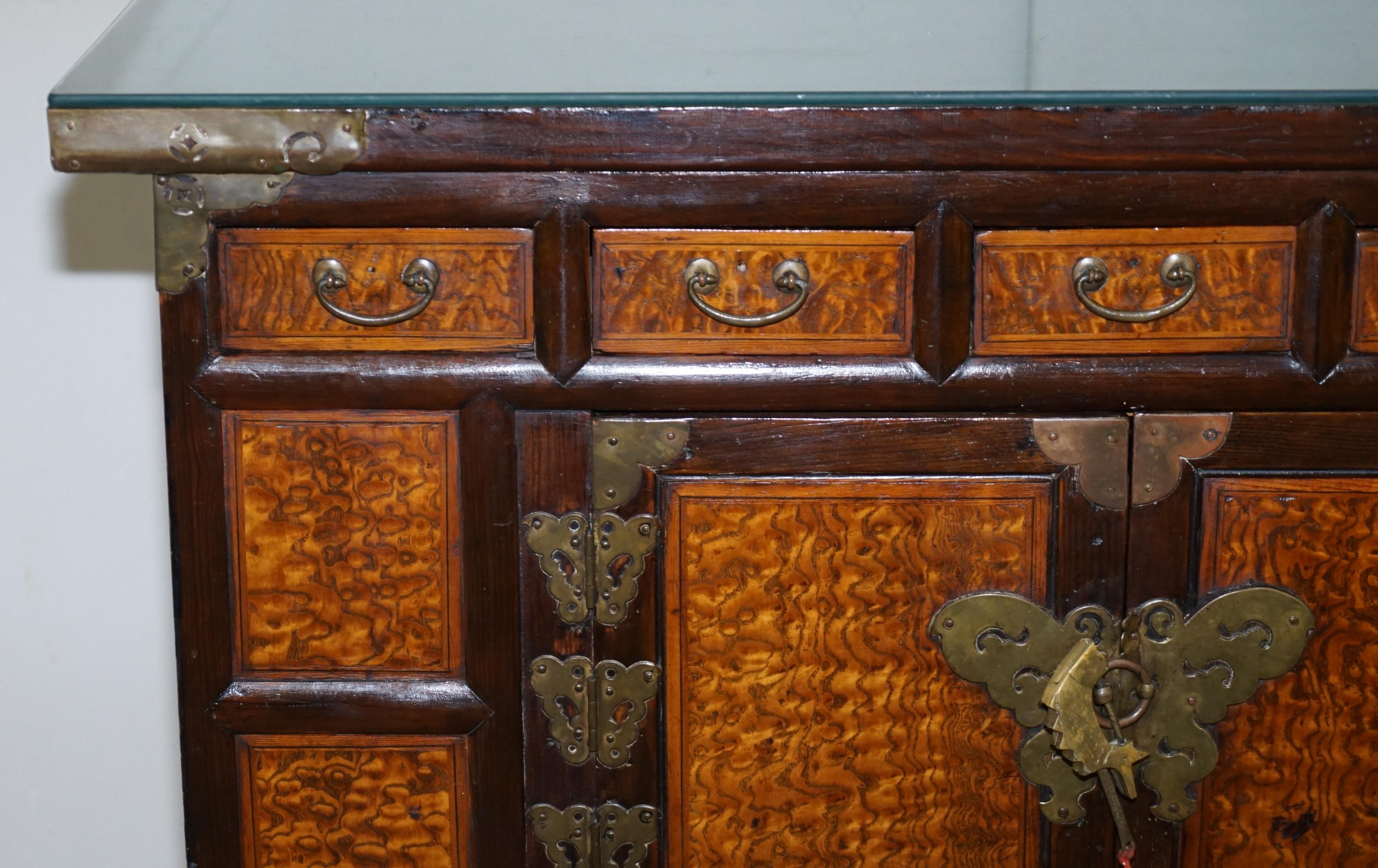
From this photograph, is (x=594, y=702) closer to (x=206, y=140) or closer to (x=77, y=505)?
(x=206, y=140)

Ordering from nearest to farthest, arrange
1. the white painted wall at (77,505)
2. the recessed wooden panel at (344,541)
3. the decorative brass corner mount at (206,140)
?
the decorative brass corner mount at (206,140), the recessed wooden panel at (344,541), the white painted wall at (77,505)

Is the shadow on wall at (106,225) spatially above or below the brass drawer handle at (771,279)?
above

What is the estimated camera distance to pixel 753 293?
1.39 meters

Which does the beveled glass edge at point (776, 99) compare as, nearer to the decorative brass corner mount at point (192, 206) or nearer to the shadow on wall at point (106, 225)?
the decorative brass corner mount at point (192, 206)

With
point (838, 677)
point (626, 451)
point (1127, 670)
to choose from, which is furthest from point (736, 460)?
point (1127, 670)

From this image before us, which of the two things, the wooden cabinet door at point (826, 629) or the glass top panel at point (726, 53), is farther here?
the wooden cabinet door at point (826, 629)

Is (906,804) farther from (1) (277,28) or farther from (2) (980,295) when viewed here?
(1) (277,28)

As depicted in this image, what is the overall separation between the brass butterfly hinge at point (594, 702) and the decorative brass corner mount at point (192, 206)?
1.77 ft

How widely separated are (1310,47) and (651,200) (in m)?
0.71

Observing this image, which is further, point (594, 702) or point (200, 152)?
point (594, 702)

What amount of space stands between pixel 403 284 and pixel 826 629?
566 mm

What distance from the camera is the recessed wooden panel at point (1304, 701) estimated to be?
1.44 meters

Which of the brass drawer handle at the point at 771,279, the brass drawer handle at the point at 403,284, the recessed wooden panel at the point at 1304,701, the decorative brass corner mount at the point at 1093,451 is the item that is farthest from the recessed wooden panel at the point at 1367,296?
the brass drawer handle at the point at 403,284

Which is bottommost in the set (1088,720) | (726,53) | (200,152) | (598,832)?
(598,832)
